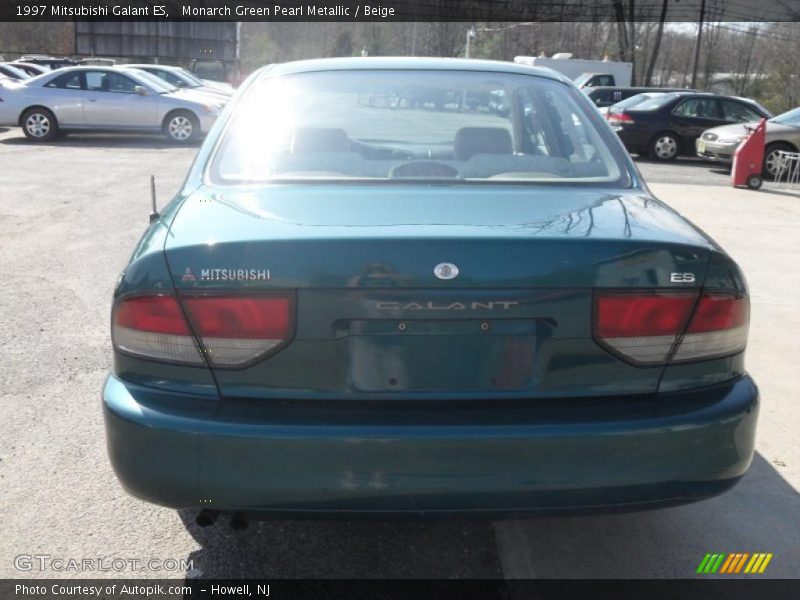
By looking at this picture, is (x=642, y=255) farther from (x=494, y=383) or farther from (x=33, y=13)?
(x=33, y=13)

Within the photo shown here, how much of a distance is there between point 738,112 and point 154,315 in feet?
57.6

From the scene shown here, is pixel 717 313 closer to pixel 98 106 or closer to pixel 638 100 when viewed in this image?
pixel 98 106

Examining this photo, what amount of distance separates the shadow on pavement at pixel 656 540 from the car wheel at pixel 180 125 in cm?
1506

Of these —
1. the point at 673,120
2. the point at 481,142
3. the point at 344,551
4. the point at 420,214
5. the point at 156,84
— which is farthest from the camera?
the point at 673,120

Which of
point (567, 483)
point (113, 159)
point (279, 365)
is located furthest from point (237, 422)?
point (113, 159)

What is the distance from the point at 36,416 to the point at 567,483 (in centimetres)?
271

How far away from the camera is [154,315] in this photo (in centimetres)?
235

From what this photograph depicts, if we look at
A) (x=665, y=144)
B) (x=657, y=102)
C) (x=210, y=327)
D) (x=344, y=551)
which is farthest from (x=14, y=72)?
(x=210, y=327)

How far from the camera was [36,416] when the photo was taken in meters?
3.95

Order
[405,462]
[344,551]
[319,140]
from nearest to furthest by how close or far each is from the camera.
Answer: [405,462]
[344,551]
[319,140]

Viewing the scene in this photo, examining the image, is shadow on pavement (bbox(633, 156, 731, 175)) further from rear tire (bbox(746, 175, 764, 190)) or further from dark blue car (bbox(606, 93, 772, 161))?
rear tire (bbox(746, 175, 764, 190))

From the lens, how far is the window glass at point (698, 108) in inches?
685

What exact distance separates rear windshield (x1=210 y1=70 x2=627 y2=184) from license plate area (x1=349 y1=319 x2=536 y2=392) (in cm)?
92

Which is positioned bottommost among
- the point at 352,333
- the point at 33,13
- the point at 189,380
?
the point at 189,380
